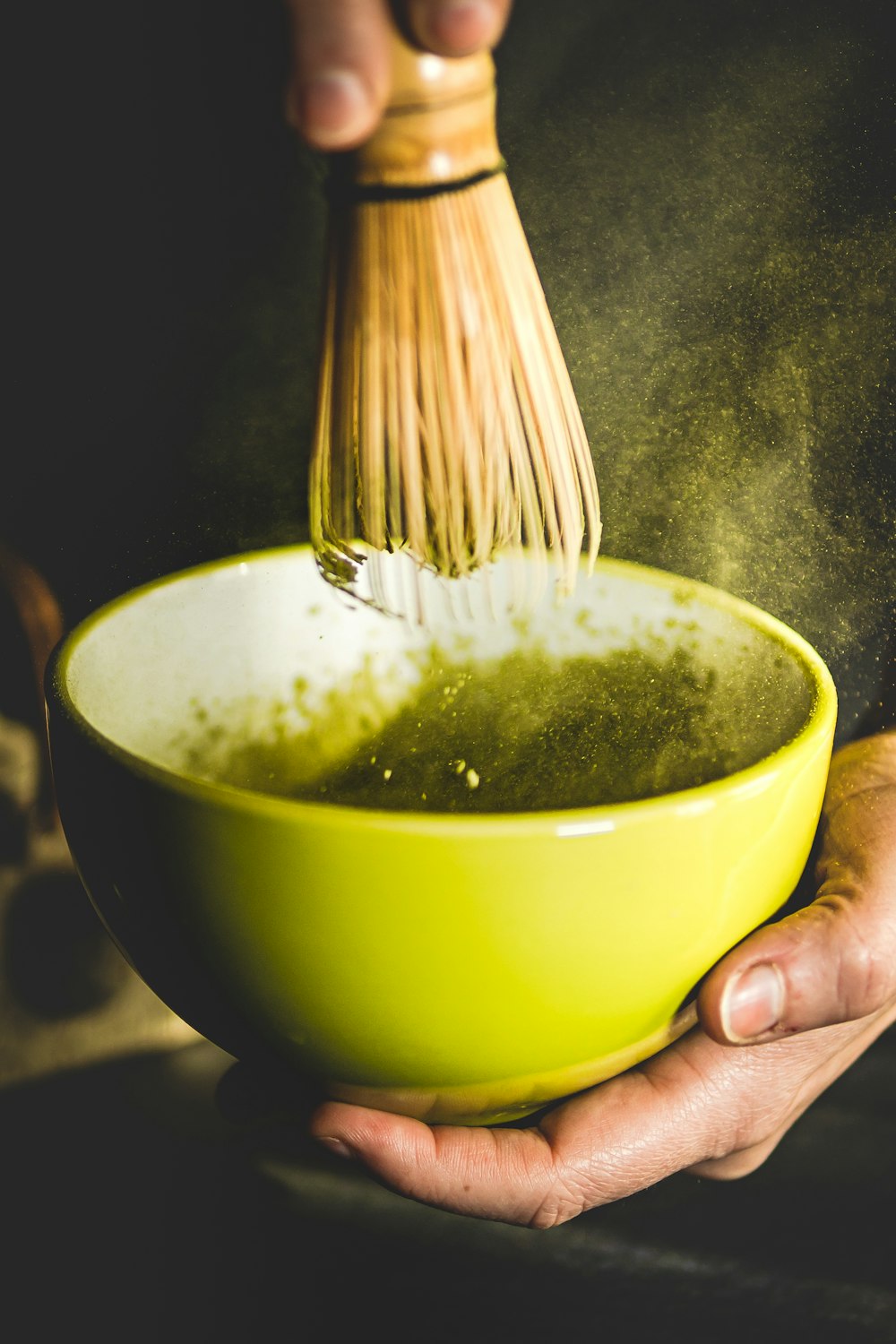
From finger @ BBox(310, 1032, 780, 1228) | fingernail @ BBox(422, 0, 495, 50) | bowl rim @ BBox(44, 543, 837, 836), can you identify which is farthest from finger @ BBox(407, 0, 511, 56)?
finger @ BBox(310, 1032, 780, 1228)

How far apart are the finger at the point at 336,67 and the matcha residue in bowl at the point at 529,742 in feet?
0.63

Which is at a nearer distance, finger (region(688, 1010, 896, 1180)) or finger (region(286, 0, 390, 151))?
finger (region(286, 0, 390, 151))

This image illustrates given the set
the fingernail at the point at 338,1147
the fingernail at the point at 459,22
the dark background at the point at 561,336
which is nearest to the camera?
the fingernail at the point at 459,22

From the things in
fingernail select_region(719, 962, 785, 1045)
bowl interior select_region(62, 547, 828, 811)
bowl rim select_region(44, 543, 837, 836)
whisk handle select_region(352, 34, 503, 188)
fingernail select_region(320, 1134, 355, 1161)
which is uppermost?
whisk handle select_region(352, 34, 503, 188)

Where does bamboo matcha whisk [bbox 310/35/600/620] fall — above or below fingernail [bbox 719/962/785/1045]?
above

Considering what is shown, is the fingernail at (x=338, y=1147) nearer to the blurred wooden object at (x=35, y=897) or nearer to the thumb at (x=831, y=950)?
the thumb at (x=831, y=950)

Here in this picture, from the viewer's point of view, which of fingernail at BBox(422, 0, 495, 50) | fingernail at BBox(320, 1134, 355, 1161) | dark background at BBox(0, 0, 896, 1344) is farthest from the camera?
dark background at BBox(0, 0, 896, 1344)

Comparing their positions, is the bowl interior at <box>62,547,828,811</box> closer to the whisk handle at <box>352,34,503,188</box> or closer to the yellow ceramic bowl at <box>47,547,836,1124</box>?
the yellow ceramic bowl at <box>47,547,836,1124</box>

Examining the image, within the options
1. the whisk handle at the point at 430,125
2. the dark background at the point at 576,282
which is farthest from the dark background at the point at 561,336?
the whisk handle at the point at 430,125

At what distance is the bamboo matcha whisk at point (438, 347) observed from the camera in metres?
0.17

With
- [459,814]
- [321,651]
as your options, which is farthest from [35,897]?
[459,814]

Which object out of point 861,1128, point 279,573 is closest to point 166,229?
point 279,573

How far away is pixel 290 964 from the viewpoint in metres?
0.19

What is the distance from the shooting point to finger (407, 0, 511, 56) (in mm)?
140
